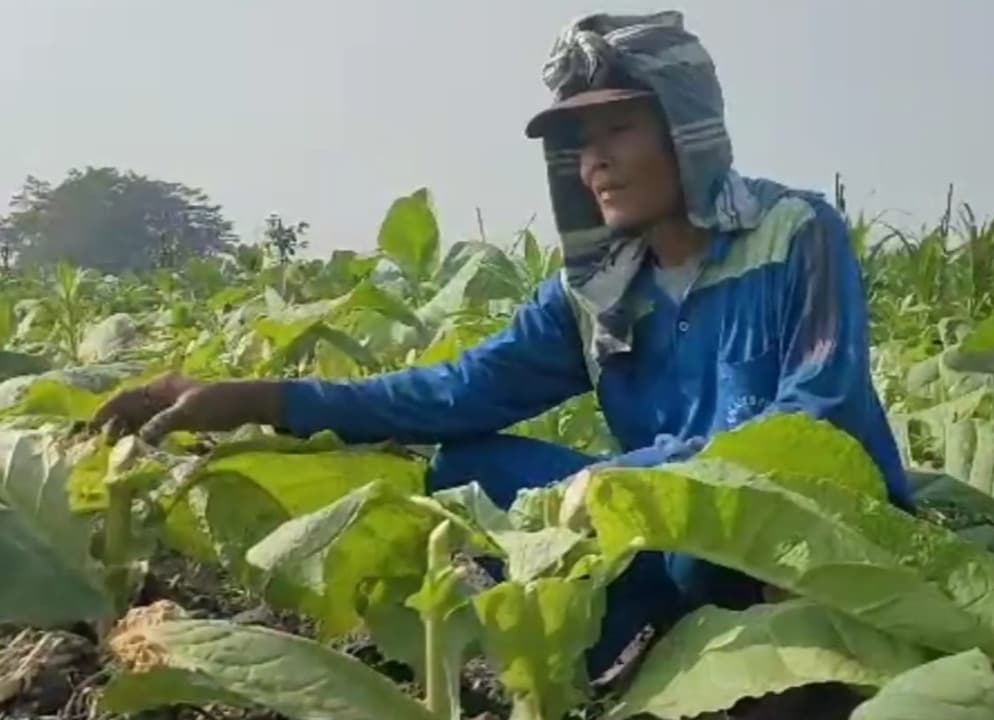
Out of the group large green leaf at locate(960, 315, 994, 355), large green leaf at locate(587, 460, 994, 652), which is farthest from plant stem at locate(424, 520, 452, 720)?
large green leaf at locate(960, 315, 994, 355)

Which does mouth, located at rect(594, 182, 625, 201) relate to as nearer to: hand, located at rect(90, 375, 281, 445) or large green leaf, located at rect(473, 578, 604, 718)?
hand, located at rect(90, 375, 281, 445)

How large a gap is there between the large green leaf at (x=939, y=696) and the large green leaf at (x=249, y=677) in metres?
0.42

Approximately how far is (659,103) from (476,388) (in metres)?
0.46

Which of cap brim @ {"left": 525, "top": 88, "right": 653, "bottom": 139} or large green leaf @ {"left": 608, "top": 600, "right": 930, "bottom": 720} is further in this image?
cap brim @ {"left": 525, "top": 88, "right": 653, "bottom": 139}

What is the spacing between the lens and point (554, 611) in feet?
5.23

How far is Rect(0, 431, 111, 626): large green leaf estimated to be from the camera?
172 centimetres

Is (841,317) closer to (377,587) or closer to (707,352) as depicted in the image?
(707,352)

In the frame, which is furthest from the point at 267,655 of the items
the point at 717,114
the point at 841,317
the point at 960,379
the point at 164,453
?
the point at 960,379

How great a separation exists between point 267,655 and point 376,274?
3445 mm

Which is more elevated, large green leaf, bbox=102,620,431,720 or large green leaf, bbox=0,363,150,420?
large green leaf, bbox=0,363,150,420

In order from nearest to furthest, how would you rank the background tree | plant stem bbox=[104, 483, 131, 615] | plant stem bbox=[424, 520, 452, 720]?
1. plant stem bbox=[424, 520, 452, 720]
2. plant stem bbox=[104, 483, 131, 615]
3. the background tree

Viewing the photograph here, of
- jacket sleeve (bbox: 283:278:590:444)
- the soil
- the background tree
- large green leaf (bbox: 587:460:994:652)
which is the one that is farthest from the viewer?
the background tree

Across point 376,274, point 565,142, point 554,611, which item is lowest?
point 376,274

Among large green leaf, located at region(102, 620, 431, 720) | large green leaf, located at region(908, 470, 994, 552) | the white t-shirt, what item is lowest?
large green leaf, located at region(908, 470, 994, 552)
